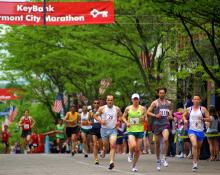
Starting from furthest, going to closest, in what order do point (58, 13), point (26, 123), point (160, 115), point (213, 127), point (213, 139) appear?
point (26, 123) < point (58, 13) < point (213, 127) < point (213, 139) < point (160, 115)

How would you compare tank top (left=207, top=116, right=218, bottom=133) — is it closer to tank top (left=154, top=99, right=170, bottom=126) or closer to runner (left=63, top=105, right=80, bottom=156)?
runner (left=63, top=105, right=80, bottom=156)

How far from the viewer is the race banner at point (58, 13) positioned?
30.2 m

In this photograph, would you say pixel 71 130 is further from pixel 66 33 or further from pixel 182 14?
pixel 66 33

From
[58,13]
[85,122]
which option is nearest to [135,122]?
[85,122]

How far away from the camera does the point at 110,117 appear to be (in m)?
21.6

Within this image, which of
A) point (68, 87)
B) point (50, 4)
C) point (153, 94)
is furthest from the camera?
point (68, 87)

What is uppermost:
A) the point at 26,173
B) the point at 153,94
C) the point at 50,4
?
the point at 50,4

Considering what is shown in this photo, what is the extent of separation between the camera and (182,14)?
25.2 metres

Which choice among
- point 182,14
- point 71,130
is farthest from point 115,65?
point 182,14

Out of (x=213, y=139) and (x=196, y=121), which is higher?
(x=196, y=121)

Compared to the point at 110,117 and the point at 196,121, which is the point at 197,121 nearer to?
the point at 196,121

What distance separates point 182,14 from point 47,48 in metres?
21.1

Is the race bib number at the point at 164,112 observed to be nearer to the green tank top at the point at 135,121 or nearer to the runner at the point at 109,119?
the green tank top at the point at 135,121

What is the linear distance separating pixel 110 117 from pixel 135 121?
3.91 feet
